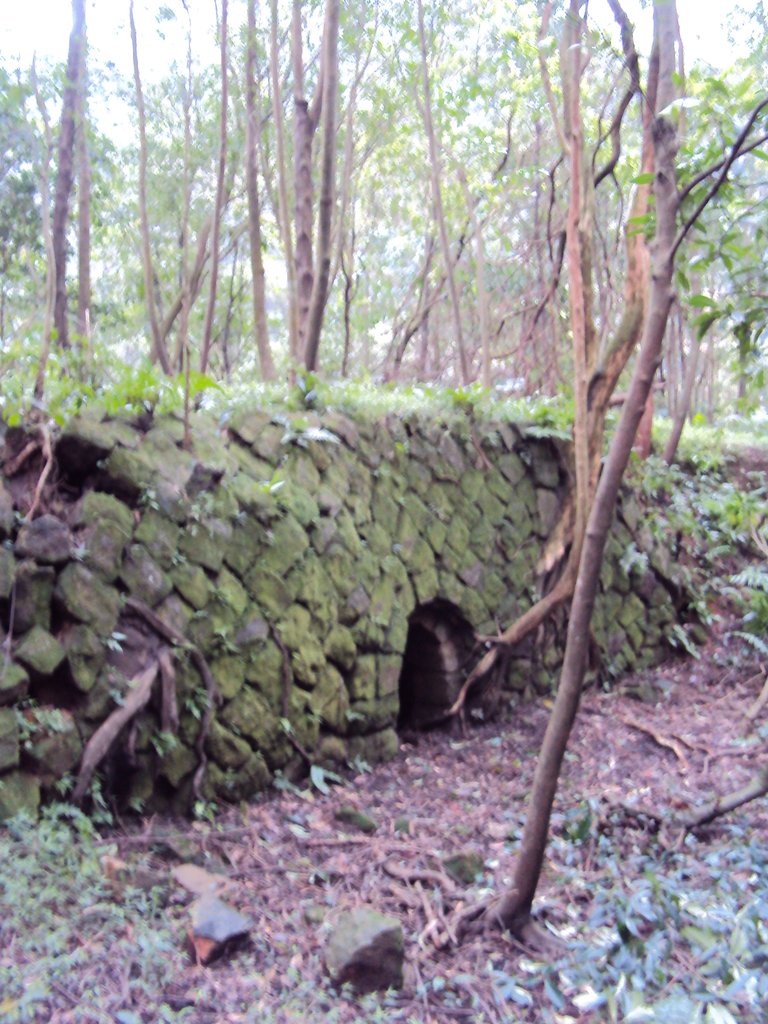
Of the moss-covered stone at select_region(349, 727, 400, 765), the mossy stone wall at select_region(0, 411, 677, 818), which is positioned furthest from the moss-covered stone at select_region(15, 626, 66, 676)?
the moss-covered stone at select_region(349, 727, 400, 765)

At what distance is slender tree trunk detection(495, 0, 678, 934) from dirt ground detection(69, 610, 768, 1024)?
0.31m

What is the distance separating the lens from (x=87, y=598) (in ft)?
12.7

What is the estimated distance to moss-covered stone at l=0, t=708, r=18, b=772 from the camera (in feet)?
11.1

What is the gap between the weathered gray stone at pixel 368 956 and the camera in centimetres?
296

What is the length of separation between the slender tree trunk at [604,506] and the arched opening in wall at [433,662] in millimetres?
2917

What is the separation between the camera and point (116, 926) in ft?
9.84

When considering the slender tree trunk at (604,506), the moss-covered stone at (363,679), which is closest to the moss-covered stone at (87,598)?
the moss-covered stone at (363,679)

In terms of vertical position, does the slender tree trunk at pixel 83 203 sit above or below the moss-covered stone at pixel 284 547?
above

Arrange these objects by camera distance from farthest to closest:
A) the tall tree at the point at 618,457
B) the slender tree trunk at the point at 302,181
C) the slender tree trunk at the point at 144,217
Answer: the slender tree trunk at the point at 302,181
the slender tree trunk at the point at 144,217
the tall tree at the point at 618,457

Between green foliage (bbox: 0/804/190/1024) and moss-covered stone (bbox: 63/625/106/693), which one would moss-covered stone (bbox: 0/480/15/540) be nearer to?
moss-covered stone (bbox: 63/625/106/693)

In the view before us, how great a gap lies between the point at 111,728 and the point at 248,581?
1216mm

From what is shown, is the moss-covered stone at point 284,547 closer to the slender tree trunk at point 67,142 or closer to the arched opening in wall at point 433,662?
the arched opening in wall at point 433,662

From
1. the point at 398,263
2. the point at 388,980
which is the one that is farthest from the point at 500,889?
the point at 398,263

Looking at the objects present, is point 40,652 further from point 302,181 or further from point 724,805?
point 302,181
